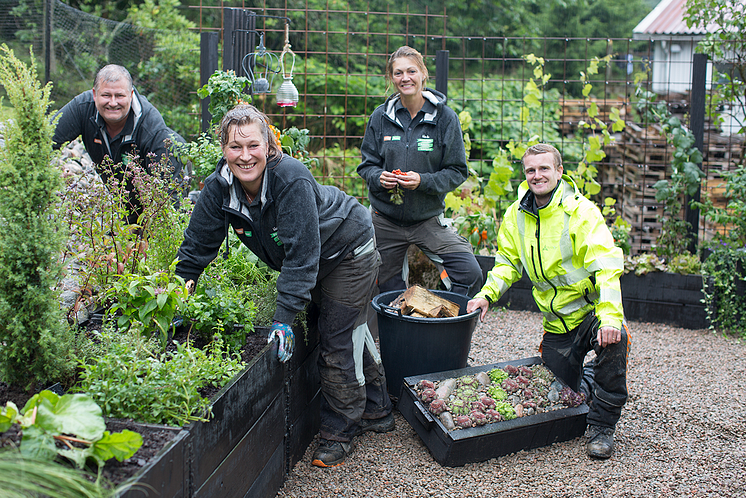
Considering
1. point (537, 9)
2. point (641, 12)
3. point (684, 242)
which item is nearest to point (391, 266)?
point (684, 242)

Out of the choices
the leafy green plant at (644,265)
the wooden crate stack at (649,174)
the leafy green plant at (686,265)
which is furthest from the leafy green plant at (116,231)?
the wooden crate stack at (649,174)

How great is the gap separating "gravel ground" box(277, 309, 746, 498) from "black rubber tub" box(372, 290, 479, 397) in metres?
0.30

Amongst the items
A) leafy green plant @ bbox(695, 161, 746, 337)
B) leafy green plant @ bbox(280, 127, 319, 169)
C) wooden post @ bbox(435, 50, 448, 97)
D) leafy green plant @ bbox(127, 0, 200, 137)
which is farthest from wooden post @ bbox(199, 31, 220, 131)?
leafy green plant @ bbox(695, 161, 746, 337)

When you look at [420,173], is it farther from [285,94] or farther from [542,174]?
[285,94]

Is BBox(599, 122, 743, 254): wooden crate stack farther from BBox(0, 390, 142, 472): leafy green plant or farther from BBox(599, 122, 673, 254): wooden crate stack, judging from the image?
BBox(0, 390, 142, 472): leafy green plant

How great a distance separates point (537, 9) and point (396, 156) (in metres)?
13.7

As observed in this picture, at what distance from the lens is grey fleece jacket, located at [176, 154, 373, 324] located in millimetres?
2455

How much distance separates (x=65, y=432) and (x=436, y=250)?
2.52 m

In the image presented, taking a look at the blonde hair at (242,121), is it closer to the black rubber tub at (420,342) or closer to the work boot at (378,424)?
the black rubber tub at (420,342)

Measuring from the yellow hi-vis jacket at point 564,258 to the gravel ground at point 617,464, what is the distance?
25.9 inches

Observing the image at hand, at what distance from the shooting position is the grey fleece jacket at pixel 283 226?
2455mm

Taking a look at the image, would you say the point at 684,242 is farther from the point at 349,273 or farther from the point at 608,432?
the point at 349,273

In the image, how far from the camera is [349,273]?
2.82m

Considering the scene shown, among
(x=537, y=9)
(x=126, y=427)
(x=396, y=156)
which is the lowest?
(x=126, y=427)
